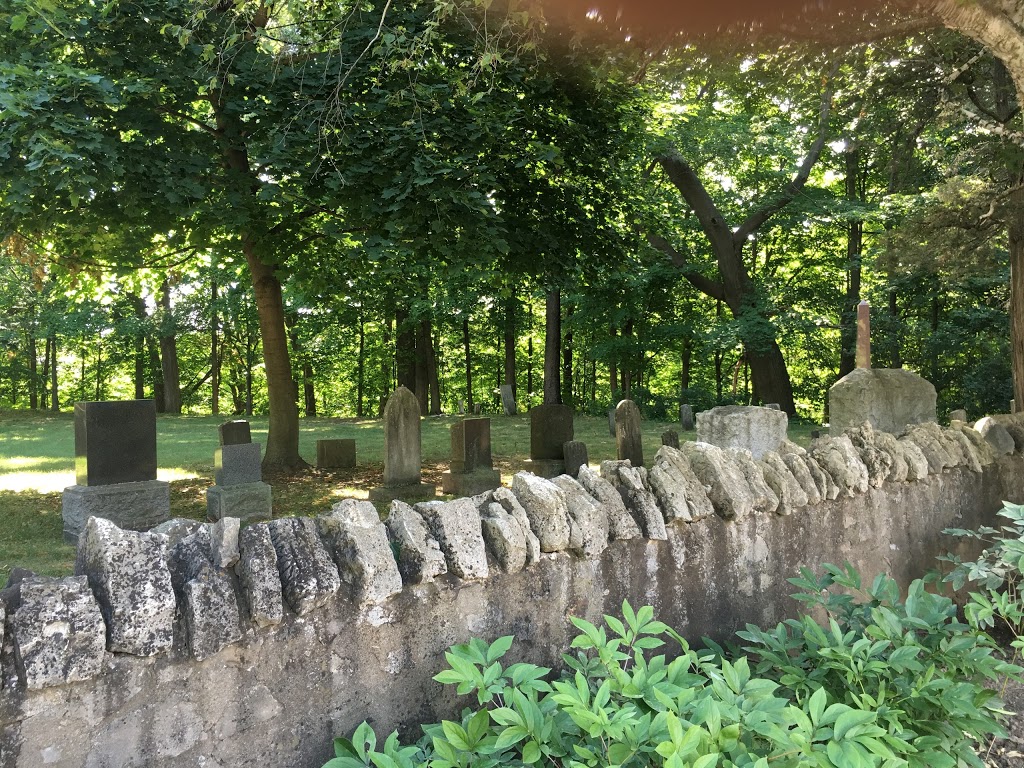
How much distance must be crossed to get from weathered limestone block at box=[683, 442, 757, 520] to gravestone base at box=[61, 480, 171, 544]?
274 inches

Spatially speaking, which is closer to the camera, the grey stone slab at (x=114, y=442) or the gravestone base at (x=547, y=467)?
the grey stone slab at (x=114, y=442)

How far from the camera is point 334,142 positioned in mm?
8727

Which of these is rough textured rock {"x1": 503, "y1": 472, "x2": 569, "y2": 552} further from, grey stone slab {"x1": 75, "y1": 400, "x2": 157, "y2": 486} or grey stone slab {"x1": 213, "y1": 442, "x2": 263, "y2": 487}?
grey stone slab {"x1": 213, "y1": 442, "x2": 263, "y2": 487}

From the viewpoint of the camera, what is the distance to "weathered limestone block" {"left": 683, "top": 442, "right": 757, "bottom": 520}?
3359 millimetres

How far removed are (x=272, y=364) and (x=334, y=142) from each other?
4.53 meters

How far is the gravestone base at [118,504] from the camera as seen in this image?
26.7 ft

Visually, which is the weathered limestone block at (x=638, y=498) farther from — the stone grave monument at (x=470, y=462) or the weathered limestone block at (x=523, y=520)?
the stone grave monument at (x=470, y=462)

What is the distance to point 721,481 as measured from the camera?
3.36 metres

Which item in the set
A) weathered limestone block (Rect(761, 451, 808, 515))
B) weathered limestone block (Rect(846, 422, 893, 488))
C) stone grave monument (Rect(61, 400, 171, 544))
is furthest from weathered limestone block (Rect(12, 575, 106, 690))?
stone grave monument (Rect(61, 400, 171, 544))

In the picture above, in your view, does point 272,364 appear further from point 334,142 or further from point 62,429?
point 62,429

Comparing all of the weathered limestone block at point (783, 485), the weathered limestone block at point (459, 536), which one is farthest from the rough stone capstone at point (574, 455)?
the weathered limestone block at point (459, 536)

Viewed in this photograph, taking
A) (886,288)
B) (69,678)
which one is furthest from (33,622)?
(886,288)

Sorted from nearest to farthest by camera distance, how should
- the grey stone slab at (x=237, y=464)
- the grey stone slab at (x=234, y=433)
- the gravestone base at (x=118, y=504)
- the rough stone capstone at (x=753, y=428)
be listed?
the rough stone capstone at (x=753, y=428), the gravestone base at (x=118, y=504), the grey stone slab at (x=237, y=464), the grey stone slab at (x=234, y=433)

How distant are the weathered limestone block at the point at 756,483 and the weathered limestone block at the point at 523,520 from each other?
135cm
